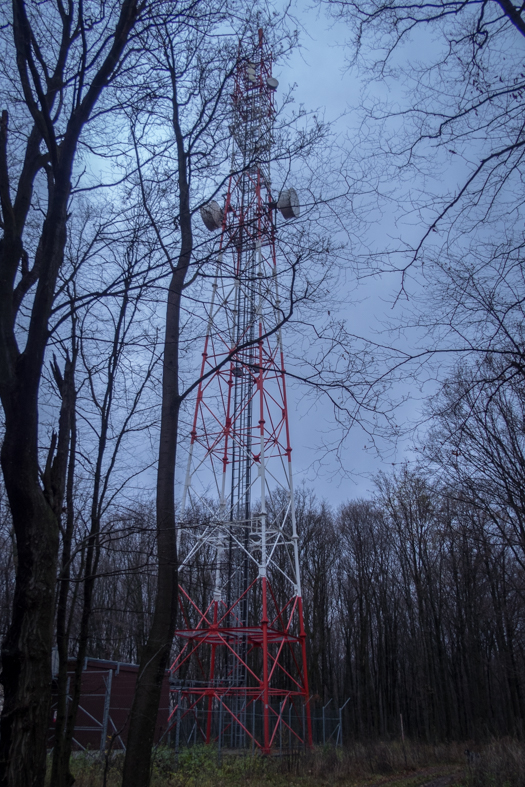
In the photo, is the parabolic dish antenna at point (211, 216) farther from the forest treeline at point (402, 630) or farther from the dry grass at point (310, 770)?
the forest treeline at point (402, 630)

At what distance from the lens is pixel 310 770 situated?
37.5 ft

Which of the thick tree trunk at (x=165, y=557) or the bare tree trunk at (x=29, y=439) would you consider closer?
the bare tree trunk at (x=29, y=439)

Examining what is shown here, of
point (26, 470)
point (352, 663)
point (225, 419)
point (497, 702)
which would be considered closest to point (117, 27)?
point (26, 470)

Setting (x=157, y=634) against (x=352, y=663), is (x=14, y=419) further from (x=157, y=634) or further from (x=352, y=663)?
(x=352, y=663)

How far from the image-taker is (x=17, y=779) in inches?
108

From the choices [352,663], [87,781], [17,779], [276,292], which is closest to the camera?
[17,779]

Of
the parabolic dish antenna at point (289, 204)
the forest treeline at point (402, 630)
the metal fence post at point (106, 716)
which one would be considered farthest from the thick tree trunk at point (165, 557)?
the forest treeline at point (402, 630)

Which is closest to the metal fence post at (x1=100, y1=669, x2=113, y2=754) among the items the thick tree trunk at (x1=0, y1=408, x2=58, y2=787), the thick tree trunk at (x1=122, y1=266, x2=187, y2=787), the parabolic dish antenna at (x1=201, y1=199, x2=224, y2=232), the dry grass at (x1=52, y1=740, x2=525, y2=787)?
the dry grass at (x1=52, y1=740, x2=525, y2=787)

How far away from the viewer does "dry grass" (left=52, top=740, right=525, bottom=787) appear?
8758 millimetres

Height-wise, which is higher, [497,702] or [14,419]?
[14,419]

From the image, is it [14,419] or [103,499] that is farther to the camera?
[103,499]

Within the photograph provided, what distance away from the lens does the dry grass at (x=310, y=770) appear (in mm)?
8758

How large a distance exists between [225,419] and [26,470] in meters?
10.2

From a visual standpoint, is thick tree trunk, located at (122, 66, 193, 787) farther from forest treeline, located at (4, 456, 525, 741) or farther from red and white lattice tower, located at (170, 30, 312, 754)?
forest treeline, located at (4, 456, 525, 741)
